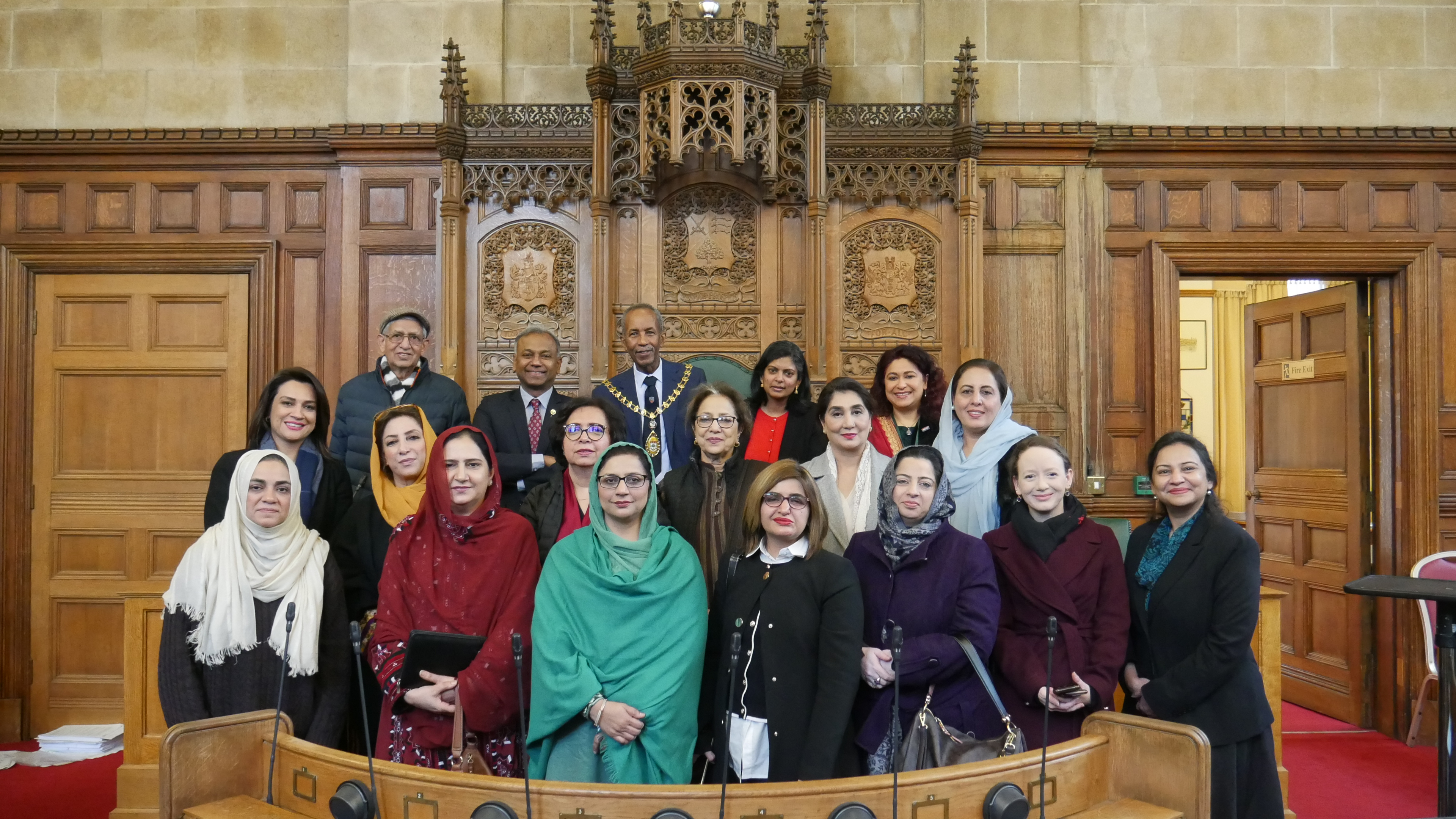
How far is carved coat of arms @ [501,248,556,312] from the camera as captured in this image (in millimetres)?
4730

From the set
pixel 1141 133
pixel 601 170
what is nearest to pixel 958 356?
pixel 1141 133

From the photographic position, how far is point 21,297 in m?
4.98

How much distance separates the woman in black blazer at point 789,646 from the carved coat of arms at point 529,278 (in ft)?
8.59

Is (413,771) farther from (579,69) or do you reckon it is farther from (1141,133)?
(1141,133)

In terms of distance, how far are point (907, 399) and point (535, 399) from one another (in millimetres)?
1291

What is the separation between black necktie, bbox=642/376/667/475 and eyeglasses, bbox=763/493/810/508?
117 centimetres

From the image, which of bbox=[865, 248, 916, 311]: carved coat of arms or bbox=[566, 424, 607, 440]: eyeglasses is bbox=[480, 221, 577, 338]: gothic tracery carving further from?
bbox=[566, 424, 607, 440]: eyeglasses

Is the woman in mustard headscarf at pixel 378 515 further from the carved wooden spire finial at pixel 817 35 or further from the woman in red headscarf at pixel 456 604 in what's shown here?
Answer: the carved wooden spire finial at pixel 817 35

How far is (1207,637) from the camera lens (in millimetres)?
2428

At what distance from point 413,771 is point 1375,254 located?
5206 millimetres

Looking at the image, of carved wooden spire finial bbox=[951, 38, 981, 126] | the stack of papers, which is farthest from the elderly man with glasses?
carved wooden spire finial bbox=[951, 38, 981, 126]

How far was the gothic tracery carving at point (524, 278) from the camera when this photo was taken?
4.73m

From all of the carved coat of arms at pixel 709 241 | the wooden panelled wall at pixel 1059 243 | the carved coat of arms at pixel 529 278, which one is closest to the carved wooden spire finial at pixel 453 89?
the wooden panelled wall at pixel 1059 243

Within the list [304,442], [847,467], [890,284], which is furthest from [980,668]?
[890,284]
